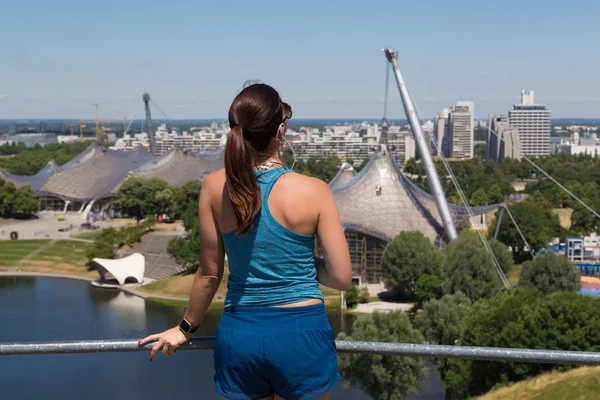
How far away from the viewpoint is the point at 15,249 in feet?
120

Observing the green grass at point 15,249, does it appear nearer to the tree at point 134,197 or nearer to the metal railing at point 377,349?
the tree at point 134,197

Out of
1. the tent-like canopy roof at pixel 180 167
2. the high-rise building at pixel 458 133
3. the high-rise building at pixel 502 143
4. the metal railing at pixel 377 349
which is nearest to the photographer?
the metal railing at pixel 377 349

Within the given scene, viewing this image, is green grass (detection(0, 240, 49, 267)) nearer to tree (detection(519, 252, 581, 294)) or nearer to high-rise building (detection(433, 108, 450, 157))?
tree (detection(519, 252, 581, 294))

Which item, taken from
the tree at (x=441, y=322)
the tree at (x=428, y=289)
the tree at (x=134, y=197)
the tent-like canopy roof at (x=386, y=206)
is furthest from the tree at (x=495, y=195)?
the tree at (x=441, y=322)

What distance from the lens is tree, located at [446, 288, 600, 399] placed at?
48.3ft

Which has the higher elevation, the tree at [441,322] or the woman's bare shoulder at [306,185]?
the woman's bare shoulder at [306,185]

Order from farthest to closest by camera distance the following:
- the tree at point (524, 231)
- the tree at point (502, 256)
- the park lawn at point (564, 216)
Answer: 1. the park lawn at point (564, 216)
2. the tree at point (524, 231)
3. the tree at point (502, 256)

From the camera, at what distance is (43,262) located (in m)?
34.7

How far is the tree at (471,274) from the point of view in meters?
23.5

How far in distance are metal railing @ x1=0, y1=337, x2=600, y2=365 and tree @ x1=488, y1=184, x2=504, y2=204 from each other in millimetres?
48693

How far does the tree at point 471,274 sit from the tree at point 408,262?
53.7 inches

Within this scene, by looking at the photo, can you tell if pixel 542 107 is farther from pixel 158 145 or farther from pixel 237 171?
pixel 237 171

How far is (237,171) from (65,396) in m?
14.3

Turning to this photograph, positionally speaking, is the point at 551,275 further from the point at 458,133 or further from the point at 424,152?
the point at 458,133
